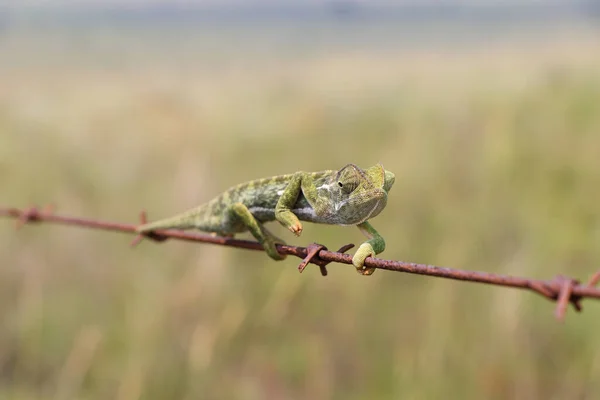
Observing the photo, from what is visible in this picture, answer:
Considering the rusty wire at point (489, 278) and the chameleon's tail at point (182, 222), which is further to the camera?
the chameleon's tail at point (182, 222)

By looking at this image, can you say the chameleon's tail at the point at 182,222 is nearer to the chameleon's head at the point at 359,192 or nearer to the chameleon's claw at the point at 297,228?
the chameleon's claw at the point at 297,228

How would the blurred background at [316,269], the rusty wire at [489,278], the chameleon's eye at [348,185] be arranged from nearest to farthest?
the rusty wire at [489,278] → the chameleon's eye at [348,185] → the blurred background at [316,269]

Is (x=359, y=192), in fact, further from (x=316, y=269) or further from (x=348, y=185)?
(x=316, y=269)

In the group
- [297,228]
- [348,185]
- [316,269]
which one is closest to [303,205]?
[297,228]

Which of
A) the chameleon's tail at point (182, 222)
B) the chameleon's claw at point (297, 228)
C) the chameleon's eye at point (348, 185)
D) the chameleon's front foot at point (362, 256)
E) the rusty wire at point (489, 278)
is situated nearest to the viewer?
the rusty wire at point (489, 278)

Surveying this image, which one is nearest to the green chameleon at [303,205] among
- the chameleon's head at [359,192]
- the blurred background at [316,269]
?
the chameleon's head at [359,192]

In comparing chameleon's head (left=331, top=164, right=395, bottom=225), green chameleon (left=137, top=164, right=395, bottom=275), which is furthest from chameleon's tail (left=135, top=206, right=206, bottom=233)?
chameleon's head (left=331, top=164, right=395, bottom=225)
